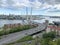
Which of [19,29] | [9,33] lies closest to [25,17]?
[19,29]

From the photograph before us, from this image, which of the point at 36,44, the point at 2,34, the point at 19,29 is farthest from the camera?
the point at 19,29

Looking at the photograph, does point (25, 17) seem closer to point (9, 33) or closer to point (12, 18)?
point (12, 18)

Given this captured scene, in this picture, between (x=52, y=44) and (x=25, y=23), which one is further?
(x=25, y=23)

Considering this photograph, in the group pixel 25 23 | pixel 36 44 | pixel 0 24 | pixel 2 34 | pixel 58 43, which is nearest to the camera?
pixel 58 43

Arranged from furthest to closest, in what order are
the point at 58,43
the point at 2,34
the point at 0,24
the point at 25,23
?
the point at 25,23 → the point at 0,24 → the point at 2,34 → the point at 58,43

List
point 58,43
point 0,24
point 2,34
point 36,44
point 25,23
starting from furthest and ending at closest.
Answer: point 25,23, point 0,24, point 2,34, point 36,44, point 58,43

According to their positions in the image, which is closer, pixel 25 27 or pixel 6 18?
pixel 25 27

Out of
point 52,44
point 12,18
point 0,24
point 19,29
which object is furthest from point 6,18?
point 52,44

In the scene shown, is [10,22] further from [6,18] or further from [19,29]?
[19,29]
